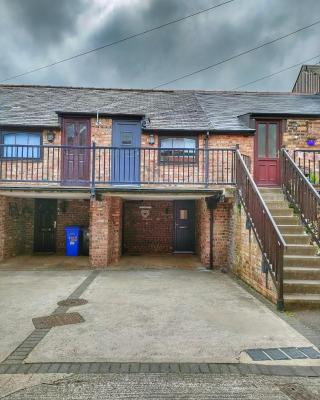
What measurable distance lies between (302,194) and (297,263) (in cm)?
207

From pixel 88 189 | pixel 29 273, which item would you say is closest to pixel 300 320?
pixel 88 189

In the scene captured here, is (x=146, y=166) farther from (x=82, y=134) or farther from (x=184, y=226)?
(x=184, y=226)

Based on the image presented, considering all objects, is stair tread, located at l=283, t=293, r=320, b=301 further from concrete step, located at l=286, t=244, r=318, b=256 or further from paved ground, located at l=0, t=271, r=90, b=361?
paved ground, located at l=0, t=271, r=90, b=361

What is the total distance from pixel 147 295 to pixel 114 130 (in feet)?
21.8

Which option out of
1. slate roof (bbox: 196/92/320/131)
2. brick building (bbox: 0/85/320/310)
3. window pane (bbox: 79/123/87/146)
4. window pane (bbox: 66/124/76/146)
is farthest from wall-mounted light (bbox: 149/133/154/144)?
window pane (bbox: 66/124/76/146)

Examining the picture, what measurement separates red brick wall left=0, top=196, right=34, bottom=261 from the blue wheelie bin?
187cm

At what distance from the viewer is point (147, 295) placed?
6.73m

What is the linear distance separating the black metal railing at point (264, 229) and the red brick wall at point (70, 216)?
712cm

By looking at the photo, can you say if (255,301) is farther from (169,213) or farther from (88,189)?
(169,213)

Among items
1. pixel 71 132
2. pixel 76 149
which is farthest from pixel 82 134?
pixel 76 149

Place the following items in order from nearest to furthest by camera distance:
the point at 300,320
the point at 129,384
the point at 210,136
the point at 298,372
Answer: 1. the point at 129,384
2. the point at 298,372
3. the point at 300,320
4. the point at 210,136

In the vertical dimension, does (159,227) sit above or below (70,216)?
below

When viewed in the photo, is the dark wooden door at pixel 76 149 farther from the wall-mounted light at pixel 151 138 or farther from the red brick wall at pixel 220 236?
the red brick wall at pixel 220 236

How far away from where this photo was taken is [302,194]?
311 inches
